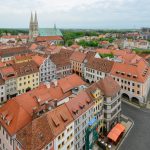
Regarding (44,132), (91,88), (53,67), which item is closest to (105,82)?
(91,88)

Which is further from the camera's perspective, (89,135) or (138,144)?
(138,144)

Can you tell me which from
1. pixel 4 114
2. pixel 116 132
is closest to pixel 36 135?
pixel 4 114

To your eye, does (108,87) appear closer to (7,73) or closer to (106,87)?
(106,87)

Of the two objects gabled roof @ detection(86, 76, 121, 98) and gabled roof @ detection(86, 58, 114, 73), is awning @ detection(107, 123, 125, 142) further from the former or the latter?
gabled roof @ detection(86, 58, 114, 73)

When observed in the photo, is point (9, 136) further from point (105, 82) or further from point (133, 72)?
point (133, 72)

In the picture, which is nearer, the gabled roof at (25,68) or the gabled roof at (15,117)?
the gabled roof at (15,117)

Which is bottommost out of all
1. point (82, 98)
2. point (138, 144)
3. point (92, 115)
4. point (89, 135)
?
point (138, 144)

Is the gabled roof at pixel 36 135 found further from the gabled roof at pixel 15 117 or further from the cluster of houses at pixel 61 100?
the gabled roof at pixel 15 117

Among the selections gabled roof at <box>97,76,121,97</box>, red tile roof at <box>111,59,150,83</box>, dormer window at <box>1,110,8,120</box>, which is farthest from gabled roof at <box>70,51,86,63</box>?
dormer window at <box>1,110,8,120</box>

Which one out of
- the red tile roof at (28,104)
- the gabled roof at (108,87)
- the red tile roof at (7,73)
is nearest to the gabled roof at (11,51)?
the red tile roof at (7,73)
